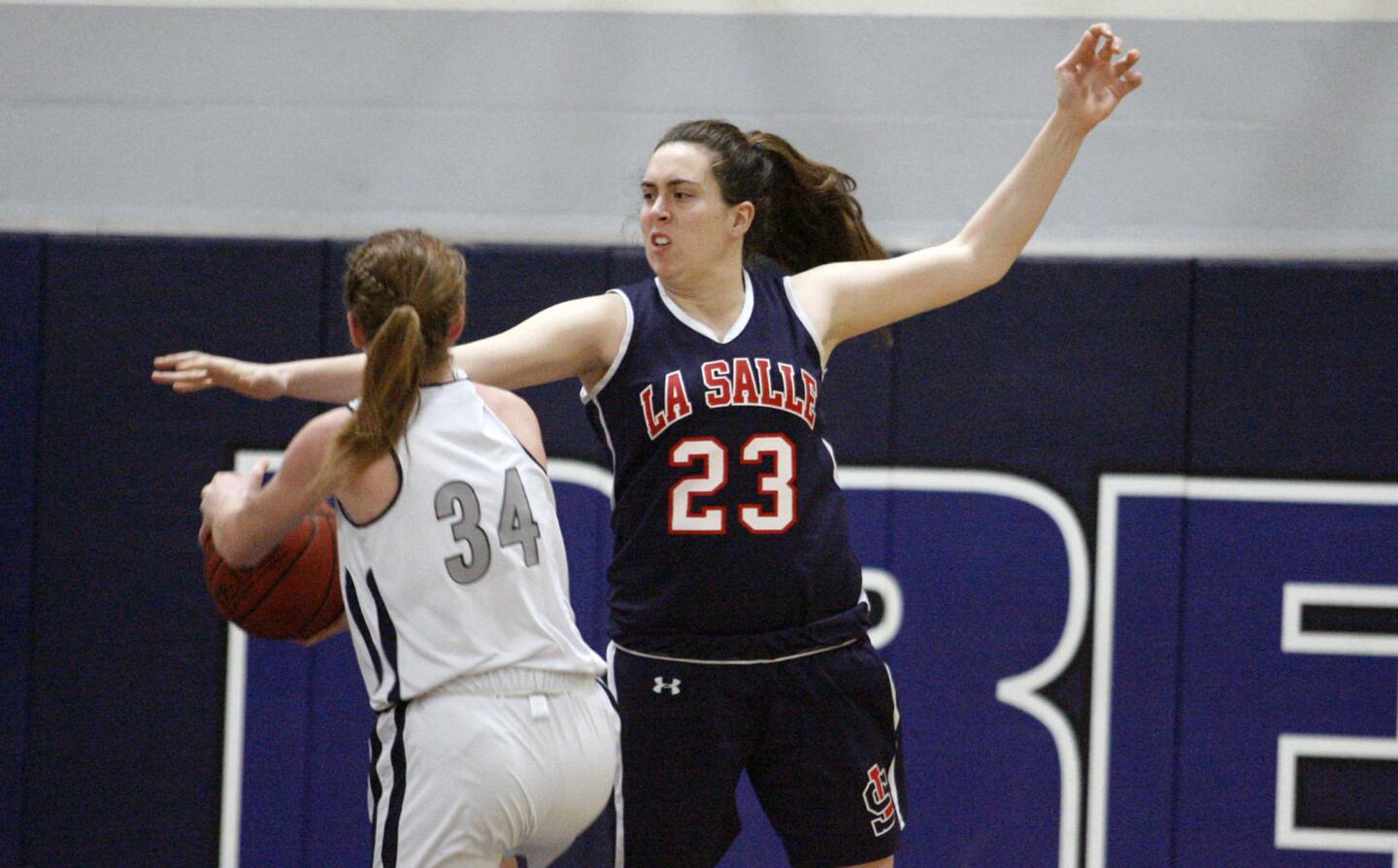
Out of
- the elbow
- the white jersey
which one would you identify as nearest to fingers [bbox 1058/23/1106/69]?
the elbow

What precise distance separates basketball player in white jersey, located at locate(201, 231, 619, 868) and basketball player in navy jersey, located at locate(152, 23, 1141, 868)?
43cm

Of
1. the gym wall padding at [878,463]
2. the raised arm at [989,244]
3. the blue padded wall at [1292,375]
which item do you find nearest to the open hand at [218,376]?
the raised arm at [989,244]

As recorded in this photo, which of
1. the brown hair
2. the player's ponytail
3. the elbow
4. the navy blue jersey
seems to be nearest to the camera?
the brown hair

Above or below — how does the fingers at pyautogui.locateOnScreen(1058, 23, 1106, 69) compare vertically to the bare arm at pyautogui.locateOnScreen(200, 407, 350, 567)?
above

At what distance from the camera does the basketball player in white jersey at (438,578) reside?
8.12 ft

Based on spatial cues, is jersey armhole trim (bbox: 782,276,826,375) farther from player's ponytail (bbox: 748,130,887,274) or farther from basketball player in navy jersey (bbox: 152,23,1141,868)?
player's ponytail (bbox: 748,130,887,274)

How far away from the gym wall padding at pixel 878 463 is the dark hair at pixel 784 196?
0.81 meters

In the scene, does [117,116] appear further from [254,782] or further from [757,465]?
[757,465]

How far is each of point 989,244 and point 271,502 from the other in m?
1.64

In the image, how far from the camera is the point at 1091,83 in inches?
127

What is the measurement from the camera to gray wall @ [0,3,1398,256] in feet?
14.5

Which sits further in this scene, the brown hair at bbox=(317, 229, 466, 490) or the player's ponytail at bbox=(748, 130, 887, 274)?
the player's ponytail at bbox=(748, 130, 887, 274)

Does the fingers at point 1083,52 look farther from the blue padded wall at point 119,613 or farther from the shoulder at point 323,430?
the blue padded wall at point 119,613

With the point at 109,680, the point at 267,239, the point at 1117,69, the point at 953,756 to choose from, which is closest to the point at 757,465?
the point at 1117,69
